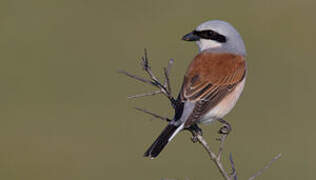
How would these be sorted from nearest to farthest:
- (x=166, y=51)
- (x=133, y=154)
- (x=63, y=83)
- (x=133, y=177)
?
1. (x=133, y=177)
2. (x=133, y=154)
3. (x=63, y=83)
4. (x=166, y=51)

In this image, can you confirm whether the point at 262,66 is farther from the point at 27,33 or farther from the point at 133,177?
the point at 27,33

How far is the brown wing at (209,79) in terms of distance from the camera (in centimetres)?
489

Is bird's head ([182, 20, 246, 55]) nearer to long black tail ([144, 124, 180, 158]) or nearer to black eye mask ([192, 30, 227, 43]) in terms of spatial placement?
black eye mask ([192, 30, 227, 43])

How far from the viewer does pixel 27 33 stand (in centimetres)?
1328

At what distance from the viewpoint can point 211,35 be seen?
535cm

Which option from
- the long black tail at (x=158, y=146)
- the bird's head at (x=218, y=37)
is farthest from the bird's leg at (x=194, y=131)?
the bird's head at (x=218, y=37)

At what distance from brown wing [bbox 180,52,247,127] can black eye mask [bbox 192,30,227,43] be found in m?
0.14

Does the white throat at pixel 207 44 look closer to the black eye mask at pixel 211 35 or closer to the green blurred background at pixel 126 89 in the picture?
the black eye mask at pixel 211 35

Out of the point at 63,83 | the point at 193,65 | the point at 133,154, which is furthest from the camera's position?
the point at 63,83

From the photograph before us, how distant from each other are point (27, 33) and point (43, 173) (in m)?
4.60

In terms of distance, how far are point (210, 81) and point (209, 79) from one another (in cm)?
2

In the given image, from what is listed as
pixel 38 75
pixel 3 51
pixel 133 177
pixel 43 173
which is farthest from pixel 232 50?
pixel 3 51

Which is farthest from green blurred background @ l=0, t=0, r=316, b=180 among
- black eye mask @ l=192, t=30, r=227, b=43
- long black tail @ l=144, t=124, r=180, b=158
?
long black tail @ l=144, t=124, r=180, b=158

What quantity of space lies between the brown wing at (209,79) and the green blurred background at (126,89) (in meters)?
3.07
